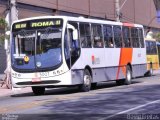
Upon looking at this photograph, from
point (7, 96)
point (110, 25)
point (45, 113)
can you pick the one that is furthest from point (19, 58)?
point (45, 113)

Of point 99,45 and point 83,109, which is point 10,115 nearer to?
point 83,109

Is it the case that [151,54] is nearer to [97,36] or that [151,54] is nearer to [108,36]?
[108,36]

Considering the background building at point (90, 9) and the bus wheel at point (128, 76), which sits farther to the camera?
the background building at point (90, 9)

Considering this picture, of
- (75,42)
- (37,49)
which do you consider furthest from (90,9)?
(37,49)

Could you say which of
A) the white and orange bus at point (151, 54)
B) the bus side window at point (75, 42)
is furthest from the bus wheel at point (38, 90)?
the white and orange bus at point (151, 54)

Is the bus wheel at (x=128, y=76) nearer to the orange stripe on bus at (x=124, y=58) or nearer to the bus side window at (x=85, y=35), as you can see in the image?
the orange stripe on bus at (x=124, y=58)

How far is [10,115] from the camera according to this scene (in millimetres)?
14438

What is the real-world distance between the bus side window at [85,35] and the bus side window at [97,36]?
517mm

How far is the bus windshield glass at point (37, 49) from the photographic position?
71.4ft

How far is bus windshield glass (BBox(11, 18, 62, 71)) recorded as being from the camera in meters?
21.8

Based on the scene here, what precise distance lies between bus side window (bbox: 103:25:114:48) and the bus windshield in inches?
179

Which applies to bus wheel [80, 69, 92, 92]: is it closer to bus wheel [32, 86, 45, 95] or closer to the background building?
bus wheel [32, 86, 45, 95]

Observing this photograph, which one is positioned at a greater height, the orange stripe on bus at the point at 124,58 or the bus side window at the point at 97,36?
the bus side window at the point at 97,36

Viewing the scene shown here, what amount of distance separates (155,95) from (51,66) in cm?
478
